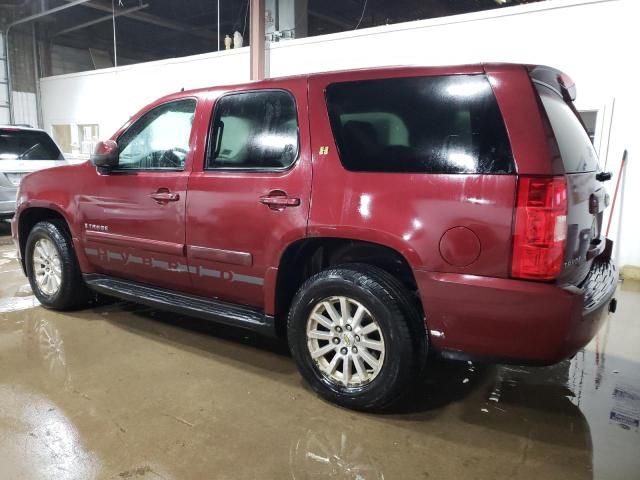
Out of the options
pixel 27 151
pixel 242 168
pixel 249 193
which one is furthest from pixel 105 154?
pixel 27 151

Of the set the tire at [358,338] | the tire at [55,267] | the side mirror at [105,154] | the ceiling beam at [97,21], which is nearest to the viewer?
the tire at [358,338]

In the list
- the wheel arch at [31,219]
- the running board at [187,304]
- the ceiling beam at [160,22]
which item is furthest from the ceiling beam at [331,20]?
the running board at [187,304]

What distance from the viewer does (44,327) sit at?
3.66 m

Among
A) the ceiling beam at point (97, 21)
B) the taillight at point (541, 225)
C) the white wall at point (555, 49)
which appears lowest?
the taillight at point (541, 225)

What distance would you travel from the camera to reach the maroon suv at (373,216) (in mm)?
2000

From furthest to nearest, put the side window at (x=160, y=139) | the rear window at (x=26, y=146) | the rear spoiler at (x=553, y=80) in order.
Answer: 1. the rear window at (x=26, y=146)
2. the side window at (x=160, y=139)
3. the rear spoiler at (x=553, y=80)

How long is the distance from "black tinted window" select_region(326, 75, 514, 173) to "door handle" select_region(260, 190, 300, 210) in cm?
35

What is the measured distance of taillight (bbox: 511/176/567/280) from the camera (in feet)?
6.35

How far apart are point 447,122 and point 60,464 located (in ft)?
7.45

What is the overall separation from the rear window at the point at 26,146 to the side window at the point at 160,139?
16.0 feet

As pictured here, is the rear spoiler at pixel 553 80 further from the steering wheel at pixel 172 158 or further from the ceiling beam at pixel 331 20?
the ceiling beam at pixel 331 20

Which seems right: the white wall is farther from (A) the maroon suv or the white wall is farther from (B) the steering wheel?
(B) the steering wheel

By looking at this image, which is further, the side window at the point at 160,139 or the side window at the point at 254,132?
the side window at the point at 160,139

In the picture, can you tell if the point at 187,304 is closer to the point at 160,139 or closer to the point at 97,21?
the point at 160,139
